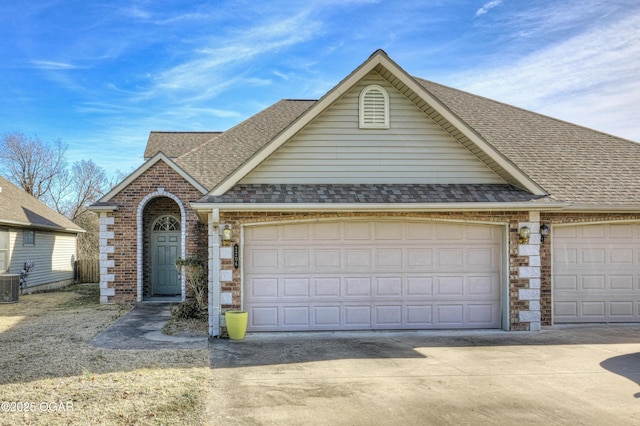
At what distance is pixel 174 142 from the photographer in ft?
71.3

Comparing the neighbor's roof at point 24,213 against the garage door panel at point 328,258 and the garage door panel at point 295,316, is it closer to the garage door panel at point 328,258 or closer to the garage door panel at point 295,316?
the garage door panel at point 295,316

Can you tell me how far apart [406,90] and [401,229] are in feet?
10.2

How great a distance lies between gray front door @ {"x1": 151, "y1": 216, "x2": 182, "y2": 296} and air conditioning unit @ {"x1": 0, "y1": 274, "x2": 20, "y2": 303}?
15.3 feet

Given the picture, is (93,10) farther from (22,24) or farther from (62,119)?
(62,119)

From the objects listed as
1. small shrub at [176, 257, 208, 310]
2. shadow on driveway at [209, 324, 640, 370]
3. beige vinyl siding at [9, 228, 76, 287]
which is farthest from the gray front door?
shadow on driveway at [209, 324, 640, 370]

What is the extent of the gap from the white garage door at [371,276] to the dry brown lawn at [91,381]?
2.50 metres

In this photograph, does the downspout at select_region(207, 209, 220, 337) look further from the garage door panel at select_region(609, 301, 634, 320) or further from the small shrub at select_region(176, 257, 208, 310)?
the garage door panel at select_region(609, 301, 634, 320)

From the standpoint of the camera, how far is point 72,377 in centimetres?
725

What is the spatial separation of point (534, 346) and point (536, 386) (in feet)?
9.36

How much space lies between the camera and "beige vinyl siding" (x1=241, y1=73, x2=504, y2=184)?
36.8 feet

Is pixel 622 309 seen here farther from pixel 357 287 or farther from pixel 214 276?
pixel 214 276

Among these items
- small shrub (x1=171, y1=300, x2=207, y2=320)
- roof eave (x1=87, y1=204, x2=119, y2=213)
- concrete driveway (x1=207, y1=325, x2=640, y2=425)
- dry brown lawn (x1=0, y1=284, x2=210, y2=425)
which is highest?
roof eave (x1=87, y1=204, x2=119, y2=213)

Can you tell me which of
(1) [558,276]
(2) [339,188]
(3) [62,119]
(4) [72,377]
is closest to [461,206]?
(2) [339,188]

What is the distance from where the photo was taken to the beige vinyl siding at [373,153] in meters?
11.2
